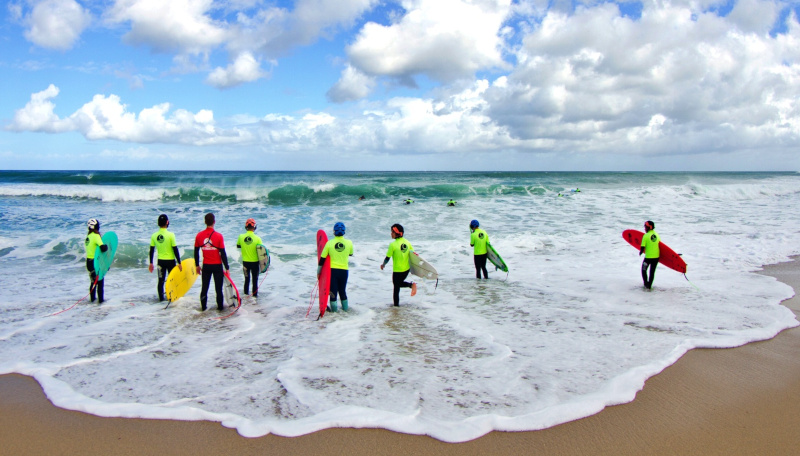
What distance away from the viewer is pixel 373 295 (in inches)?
377

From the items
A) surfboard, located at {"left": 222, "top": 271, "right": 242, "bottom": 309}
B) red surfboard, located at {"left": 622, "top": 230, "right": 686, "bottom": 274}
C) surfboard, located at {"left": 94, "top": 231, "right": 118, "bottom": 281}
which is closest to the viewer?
surfboard, located at {"left": 222, "top": 271, "right": 242, "bottom": 309}

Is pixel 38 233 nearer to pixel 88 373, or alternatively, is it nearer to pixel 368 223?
pixel 368 223

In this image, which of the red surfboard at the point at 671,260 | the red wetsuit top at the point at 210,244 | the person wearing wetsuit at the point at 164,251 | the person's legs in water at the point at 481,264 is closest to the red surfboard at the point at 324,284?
the red wetsuit top at the point at 210,244

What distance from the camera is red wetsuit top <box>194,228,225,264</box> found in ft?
25.6

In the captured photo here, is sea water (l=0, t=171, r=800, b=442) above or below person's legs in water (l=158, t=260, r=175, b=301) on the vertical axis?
below

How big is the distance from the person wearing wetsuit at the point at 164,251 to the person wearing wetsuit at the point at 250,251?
3.79 ft

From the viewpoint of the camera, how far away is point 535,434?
3.79 meters

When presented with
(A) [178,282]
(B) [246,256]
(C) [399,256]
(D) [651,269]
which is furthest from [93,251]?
(D) [651,269]

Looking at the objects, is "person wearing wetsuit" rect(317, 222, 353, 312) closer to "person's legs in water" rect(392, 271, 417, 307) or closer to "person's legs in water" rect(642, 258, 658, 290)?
"person's legs in water" rect(392, 271, 417, 307)

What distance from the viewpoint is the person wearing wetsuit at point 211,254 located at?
25.6 ft

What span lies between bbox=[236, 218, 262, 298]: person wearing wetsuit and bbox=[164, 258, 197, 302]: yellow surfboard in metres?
0.95

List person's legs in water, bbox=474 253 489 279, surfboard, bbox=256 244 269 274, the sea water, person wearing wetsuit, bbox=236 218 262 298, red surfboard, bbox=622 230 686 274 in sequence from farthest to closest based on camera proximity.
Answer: person's legs in water, bbox=474 253 489 279, red surfboard, bbox=622 230 686 274, surfboard, bbox=256 244 269 274, person wearing wetsuit, bbox=236 218 262 298, the sea water

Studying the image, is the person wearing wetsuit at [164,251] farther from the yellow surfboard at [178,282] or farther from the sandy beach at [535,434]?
the sandy beach at [535,434]

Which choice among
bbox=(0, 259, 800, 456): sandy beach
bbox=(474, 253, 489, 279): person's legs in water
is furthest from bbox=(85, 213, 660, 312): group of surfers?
bbox=(0, 259, 800, 456): sandy beach
